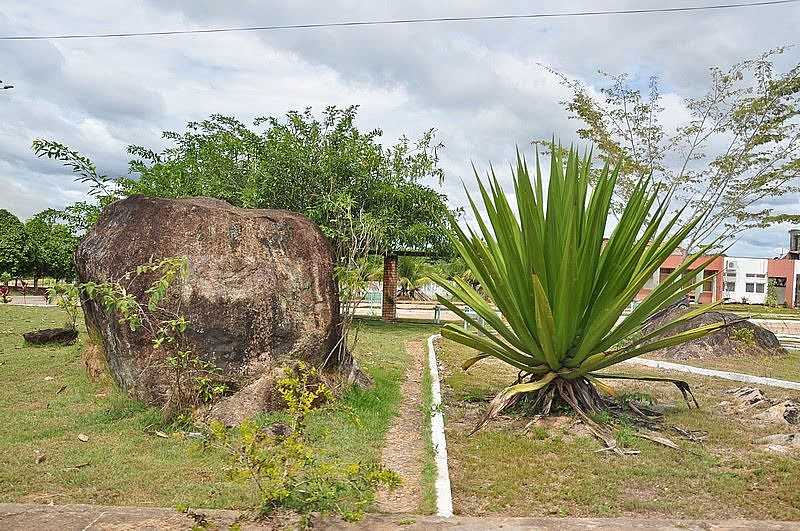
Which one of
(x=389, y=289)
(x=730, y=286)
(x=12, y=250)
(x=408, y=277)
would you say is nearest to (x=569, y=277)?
(x=389, y=289)

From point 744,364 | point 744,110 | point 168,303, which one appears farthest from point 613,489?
point 744,110

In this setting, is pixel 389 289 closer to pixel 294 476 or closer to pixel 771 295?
pixel 294 476

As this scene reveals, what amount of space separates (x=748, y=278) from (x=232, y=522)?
5142cm

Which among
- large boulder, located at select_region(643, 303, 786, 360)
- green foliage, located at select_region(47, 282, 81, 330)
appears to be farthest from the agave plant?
large boulder, located at select_region(643, 303, 786, 360)

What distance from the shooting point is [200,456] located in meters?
5.00

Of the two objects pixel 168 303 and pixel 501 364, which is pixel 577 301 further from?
pixel 501 364

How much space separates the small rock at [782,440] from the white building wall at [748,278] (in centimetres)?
4615

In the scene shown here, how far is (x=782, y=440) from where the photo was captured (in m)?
5.70

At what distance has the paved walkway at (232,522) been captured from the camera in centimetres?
318

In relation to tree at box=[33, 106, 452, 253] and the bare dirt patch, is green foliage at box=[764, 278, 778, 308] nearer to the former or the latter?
tree at box=[33, 106, 452, 253]

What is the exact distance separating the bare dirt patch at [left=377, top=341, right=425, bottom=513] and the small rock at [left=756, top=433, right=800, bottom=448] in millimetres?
2846

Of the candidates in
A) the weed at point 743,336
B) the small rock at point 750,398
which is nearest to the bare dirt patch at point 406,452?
the small rock at point 750,398

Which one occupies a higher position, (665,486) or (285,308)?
(285,308)

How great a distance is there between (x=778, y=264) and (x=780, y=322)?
23905mm
